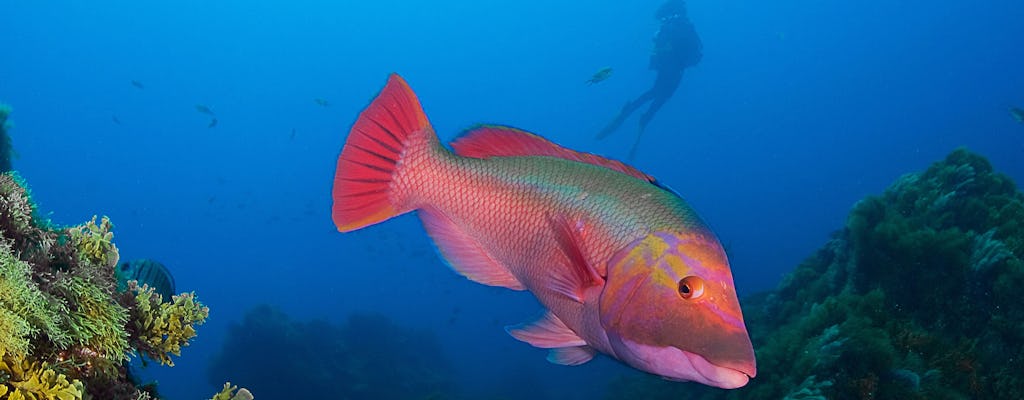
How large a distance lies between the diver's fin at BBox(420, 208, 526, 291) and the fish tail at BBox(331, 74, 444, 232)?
17 cm

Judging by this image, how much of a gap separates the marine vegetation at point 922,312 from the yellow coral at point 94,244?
171 inches

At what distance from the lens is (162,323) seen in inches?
70.9

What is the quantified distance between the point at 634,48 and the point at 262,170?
313 ft

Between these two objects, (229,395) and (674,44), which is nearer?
(229,395)

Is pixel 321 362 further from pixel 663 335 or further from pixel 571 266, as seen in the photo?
pixel 663 335

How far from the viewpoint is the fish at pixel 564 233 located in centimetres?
139

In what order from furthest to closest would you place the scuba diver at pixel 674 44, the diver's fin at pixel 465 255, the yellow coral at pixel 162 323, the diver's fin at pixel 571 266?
the scuba diver at pixel 674 44 → the diver's fin at pixel 465 255 → the yellow coral at pixel 162 323 → the diver's fin at pixel 571 266

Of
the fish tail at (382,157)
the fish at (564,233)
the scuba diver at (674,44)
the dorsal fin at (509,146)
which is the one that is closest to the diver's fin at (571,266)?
the fish at (564,233)

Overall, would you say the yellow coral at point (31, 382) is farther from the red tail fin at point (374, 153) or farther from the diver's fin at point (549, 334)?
the diver's fin at point (549, 334)

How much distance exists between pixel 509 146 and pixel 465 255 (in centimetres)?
43

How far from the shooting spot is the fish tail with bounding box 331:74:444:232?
185 cm

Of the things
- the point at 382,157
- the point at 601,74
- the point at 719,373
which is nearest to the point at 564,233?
the point at 719,373

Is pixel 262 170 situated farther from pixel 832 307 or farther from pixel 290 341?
pixel 832 307

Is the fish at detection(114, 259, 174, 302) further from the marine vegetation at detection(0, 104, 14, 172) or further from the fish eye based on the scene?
the fish eye
